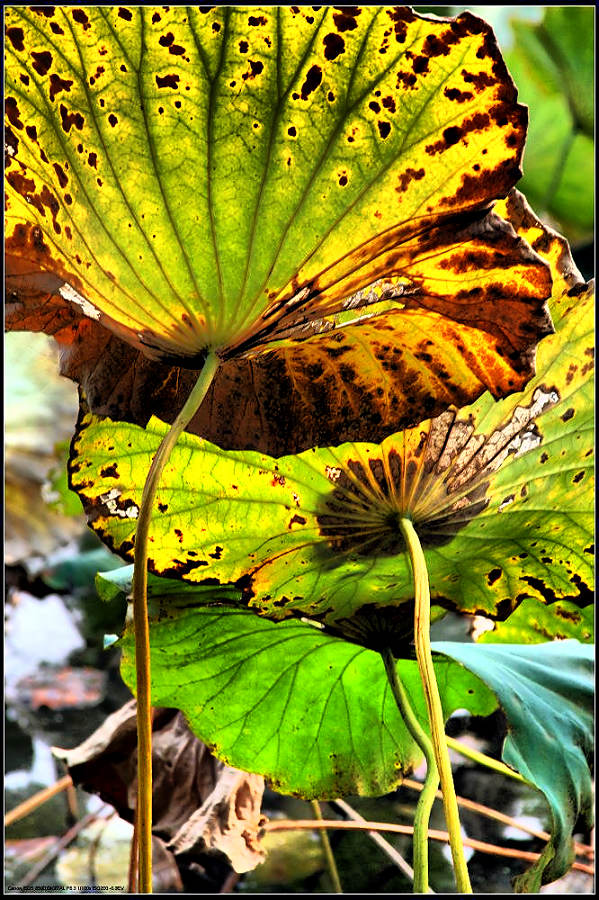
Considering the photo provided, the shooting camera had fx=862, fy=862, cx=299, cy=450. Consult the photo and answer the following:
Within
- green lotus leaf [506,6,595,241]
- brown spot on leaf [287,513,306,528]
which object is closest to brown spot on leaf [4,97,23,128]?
brown spot on leaf [287,513,306,528]

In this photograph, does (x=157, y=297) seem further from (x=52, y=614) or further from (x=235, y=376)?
(x=52, y=614)

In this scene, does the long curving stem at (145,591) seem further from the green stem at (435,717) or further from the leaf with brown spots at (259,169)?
the green stem at (435,717)

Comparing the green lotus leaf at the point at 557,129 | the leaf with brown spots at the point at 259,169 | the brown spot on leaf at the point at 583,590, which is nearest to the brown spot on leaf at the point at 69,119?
the leaf with brown spots at the point at 259,169

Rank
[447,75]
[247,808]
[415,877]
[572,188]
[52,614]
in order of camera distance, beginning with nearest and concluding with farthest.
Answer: [447,75], [415,877], [247,808], [572,188], [52,614]

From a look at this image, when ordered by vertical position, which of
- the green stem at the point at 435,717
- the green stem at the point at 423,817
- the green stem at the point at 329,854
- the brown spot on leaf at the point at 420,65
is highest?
the brown spot on leaf at the point at 420,65

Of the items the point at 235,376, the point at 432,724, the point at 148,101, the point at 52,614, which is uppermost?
the point at 148,101

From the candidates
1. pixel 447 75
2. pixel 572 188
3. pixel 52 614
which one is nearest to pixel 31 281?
pixel 447 75
